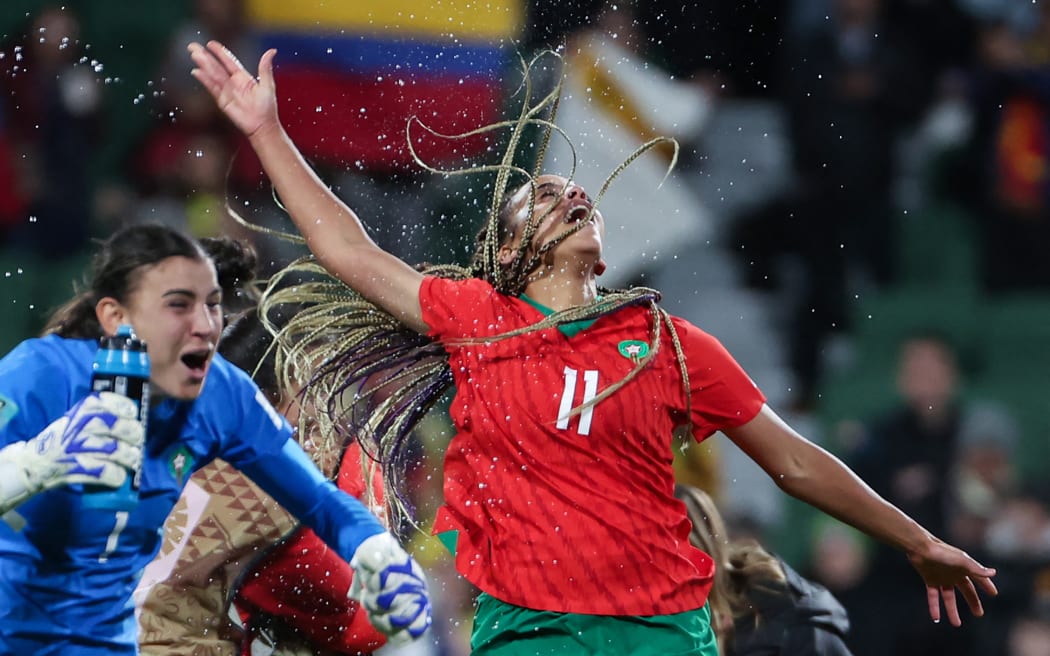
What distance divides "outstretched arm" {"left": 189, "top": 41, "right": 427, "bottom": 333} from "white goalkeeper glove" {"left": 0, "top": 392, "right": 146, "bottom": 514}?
101 cm

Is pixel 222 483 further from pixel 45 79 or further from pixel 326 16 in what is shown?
pixel 326 16

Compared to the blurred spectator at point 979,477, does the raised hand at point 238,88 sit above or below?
above

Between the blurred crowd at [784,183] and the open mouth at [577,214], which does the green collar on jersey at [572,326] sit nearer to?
the open mouth at [577,214]

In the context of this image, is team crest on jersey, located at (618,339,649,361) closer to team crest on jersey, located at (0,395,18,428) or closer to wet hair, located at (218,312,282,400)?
wet hair, located at (218,312,282,400)

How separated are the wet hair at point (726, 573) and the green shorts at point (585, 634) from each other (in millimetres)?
767

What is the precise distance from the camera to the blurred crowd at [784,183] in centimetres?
770

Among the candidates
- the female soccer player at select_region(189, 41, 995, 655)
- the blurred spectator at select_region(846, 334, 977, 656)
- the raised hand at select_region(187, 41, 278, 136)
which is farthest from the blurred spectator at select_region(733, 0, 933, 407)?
the raised hand at select_region(187, 41, 278, 136)

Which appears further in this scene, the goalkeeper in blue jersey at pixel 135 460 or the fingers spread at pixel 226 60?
the fingers spread at pixel 226 60

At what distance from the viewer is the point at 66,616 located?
11.0 ft

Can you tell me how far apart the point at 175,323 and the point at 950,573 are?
2.12 metres

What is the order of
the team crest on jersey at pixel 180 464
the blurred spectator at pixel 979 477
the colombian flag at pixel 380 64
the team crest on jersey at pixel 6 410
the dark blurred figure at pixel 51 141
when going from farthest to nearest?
the colombian flag at pixel 380 64, the dark blurred figure at pixel 51 141, the blurred spectator at pixel 979 477, the team crest on jersey at pixel 180 464, the team crest on jersey at pixel 6 410

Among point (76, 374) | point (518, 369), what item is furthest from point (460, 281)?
point (76, 374)

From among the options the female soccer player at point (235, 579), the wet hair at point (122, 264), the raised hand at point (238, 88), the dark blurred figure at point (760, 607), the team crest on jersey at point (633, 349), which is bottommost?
the dark blurred figure at point (760, 607)

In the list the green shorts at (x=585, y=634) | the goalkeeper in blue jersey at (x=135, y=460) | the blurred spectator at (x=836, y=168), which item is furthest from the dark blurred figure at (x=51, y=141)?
the green shorts at (x=585, y=634)
